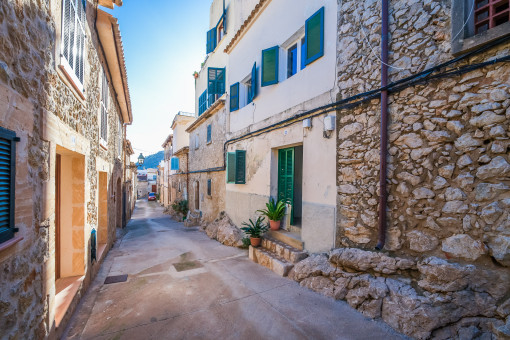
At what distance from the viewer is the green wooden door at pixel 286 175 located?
642 cm

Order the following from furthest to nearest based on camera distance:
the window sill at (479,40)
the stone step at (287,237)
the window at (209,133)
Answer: the window at (209,133)
the stone step at (287,237)
the window sill at (479,40)

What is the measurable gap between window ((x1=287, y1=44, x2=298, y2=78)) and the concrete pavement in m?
5.21

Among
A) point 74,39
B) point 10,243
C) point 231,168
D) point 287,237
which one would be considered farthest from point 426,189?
point 231,168

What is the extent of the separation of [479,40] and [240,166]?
21.1 ft

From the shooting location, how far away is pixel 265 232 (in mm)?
6840

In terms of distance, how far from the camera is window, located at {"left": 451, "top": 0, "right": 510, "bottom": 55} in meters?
2.88

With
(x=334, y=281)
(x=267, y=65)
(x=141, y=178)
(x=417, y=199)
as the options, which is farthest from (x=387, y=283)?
(x=141, y=178)

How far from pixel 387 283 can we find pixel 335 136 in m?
2.69

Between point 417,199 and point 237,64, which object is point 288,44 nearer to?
point 237,64

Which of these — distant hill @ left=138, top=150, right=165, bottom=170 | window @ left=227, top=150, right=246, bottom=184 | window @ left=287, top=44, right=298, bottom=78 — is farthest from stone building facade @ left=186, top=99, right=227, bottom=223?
distant hill @ left=138, top=150, right=165, bottom=170

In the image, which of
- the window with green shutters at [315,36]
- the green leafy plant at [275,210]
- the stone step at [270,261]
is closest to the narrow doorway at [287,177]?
the green leafy plant at [275,210]

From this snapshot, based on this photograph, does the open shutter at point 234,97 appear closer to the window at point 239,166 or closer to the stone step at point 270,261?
the window at point 239,166

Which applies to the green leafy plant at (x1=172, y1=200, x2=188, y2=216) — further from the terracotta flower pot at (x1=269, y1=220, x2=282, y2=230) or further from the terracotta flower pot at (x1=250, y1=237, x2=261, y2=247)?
the terracotta flower pot at (x1=269, y1=220, x2=282, y2=230)

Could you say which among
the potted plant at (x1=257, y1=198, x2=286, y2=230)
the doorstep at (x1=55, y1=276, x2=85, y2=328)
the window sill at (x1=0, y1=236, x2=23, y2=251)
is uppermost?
the window sill at (x1=0, y1=236, x2=23, y2=251)
